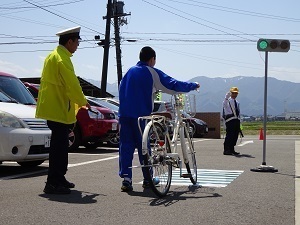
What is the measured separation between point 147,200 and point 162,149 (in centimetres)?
71

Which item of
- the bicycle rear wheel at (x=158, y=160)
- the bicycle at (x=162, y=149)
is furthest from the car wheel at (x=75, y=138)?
the bicycle rear wheel at (x=158, y=160)

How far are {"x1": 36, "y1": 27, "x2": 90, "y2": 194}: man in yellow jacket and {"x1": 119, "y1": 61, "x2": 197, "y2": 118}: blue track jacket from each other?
0.53 m

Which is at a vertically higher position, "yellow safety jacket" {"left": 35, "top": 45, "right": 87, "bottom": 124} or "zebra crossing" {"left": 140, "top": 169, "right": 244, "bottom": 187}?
"yellow safety jacket" {"left": 35, "top": 45, "right": 87, "bottom": 124}

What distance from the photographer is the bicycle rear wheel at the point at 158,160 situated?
568 cm

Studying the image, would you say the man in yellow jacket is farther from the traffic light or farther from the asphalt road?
the traffic light

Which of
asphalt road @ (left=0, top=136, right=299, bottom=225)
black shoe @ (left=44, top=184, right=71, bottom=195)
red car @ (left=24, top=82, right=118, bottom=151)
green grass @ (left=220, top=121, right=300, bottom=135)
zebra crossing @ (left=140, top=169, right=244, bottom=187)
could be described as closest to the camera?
asphalt road @ (left=0, top=136, right=299, bottom=225)

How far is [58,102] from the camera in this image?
5.98 m

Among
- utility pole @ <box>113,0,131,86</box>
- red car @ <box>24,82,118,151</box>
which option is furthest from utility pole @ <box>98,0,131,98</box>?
red car @ <box>24,82,118,151</box>

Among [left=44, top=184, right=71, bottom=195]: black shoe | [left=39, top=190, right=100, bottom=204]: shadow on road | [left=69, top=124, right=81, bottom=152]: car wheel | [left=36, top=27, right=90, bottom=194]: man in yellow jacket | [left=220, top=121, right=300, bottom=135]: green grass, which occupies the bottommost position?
[left=220, top=121, right=300, bottom=135]: green grass

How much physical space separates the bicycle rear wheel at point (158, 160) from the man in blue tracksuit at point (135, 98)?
23cm

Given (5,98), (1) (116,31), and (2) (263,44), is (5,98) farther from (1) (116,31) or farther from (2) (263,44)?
(1) (116,31)

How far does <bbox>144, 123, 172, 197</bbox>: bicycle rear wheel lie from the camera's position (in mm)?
5676

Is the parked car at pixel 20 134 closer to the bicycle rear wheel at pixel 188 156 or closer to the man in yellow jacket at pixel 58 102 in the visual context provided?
the man in yellow jacket at pixel 58 102

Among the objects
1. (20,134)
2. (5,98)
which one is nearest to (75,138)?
(5,98)
